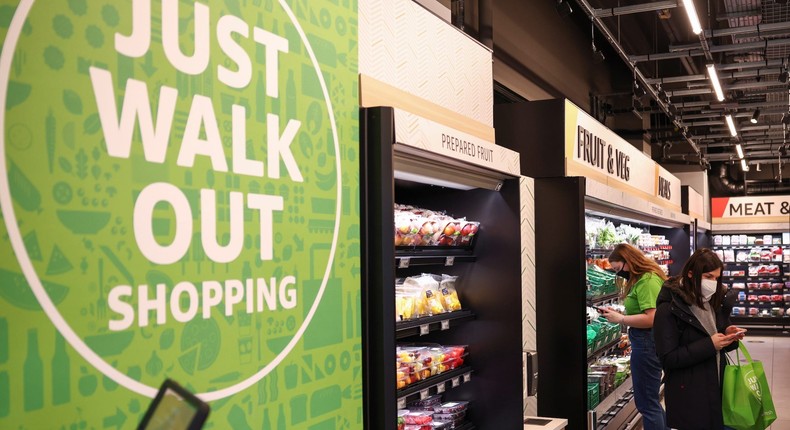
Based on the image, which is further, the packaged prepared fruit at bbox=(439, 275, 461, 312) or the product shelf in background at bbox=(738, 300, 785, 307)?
the product shelf in background at bbox=(738, 300, 785, 307)

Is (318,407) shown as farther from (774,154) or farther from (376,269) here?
(774,154)

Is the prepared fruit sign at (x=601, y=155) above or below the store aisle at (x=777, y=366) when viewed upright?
above

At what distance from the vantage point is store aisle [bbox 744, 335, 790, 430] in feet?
26.5

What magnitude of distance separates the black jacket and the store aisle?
3.38 metres

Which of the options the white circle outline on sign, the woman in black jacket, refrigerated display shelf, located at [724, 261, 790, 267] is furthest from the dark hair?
refrigerated display shelf, located at [724, 261, 790, 267]

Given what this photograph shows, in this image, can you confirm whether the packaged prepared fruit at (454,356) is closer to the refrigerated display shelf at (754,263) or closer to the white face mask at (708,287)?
the white face mask at (708,287)

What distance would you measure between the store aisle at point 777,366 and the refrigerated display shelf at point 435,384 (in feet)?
15.7

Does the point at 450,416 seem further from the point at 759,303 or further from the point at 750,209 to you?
the point at 750,209

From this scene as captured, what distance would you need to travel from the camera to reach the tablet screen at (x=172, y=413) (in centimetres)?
134

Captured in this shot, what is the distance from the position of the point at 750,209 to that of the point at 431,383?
1474 centimetres

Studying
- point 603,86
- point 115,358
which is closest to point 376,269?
point 115,358

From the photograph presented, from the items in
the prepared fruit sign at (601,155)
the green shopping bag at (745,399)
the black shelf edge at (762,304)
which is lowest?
the black shelf edge at (762,304)

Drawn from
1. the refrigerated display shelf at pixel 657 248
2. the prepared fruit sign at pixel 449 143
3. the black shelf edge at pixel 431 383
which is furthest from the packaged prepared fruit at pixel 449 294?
the refrigerated display shelf at pixel 657 248

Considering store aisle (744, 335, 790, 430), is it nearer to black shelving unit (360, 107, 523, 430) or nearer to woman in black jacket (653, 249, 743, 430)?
woman in black jacket (653, 249, 743, 430)
